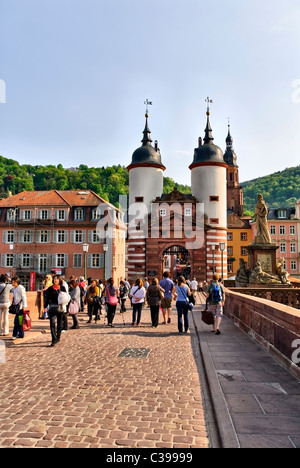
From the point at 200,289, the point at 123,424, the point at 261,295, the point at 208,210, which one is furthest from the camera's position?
the point at 208,210

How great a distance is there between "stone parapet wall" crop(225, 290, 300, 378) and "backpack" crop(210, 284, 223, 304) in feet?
2.84

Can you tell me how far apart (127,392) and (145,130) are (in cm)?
4249

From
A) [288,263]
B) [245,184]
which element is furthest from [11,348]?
[245,184]

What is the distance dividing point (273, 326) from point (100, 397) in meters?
4.26

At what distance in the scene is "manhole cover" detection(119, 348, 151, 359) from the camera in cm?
852

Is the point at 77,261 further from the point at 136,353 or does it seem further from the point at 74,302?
the point at 136,353

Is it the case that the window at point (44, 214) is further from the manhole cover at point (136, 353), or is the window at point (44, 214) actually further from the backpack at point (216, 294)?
the manhole cover at point (136, 353)

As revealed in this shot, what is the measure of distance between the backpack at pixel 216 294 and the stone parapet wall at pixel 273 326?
0.87 meters

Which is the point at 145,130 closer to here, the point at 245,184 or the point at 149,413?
the point at 149,413

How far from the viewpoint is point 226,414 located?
4.92 metres

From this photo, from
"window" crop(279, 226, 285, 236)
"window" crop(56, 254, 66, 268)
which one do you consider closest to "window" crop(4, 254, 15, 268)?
"window" crop(56, 254, 66, 268)

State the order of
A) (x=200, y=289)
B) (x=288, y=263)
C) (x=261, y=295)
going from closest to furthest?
(x=261, y=295) < (x=200, y=289) < (x=288, y=263)

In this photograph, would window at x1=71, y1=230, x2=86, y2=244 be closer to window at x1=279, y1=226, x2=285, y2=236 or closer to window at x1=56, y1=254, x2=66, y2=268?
window at x1=56, y1=254, x2=66, y2=268

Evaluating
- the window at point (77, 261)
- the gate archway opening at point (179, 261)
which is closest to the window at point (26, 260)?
the window at point (77, 261)
